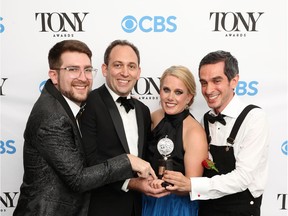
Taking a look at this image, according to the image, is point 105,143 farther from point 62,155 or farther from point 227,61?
point 227,61

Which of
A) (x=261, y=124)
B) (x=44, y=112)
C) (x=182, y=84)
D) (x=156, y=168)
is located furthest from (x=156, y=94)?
(x=44, y=112)

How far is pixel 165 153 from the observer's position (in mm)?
1675

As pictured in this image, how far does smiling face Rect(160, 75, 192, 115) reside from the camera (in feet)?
5.69

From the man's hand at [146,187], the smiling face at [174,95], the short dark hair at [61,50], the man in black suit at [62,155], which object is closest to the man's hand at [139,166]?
the man in black suit at [62,155]

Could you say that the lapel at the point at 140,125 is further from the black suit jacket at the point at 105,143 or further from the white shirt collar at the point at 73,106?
the white shirt collar at the point at 73,106

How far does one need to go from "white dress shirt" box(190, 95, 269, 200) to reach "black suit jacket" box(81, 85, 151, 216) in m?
0.40

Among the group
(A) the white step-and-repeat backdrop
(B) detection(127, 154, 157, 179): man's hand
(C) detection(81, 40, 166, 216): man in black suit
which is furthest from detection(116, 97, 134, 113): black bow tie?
(A) the white step-and-repeat backdrop

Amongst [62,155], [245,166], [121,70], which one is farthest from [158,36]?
[62,155]

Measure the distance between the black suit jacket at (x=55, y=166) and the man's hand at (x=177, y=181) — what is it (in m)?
0.24

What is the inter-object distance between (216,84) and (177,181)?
0.60m

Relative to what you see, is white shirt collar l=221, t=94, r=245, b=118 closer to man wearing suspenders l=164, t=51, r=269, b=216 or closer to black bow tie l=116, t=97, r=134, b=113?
man wearing suspenders l=164, t=51, r=269, b=216

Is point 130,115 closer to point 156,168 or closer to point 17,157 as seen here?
point 156,168

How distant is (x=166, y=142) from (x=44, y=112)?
698mm

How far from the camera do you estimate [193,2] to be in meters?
2.19
